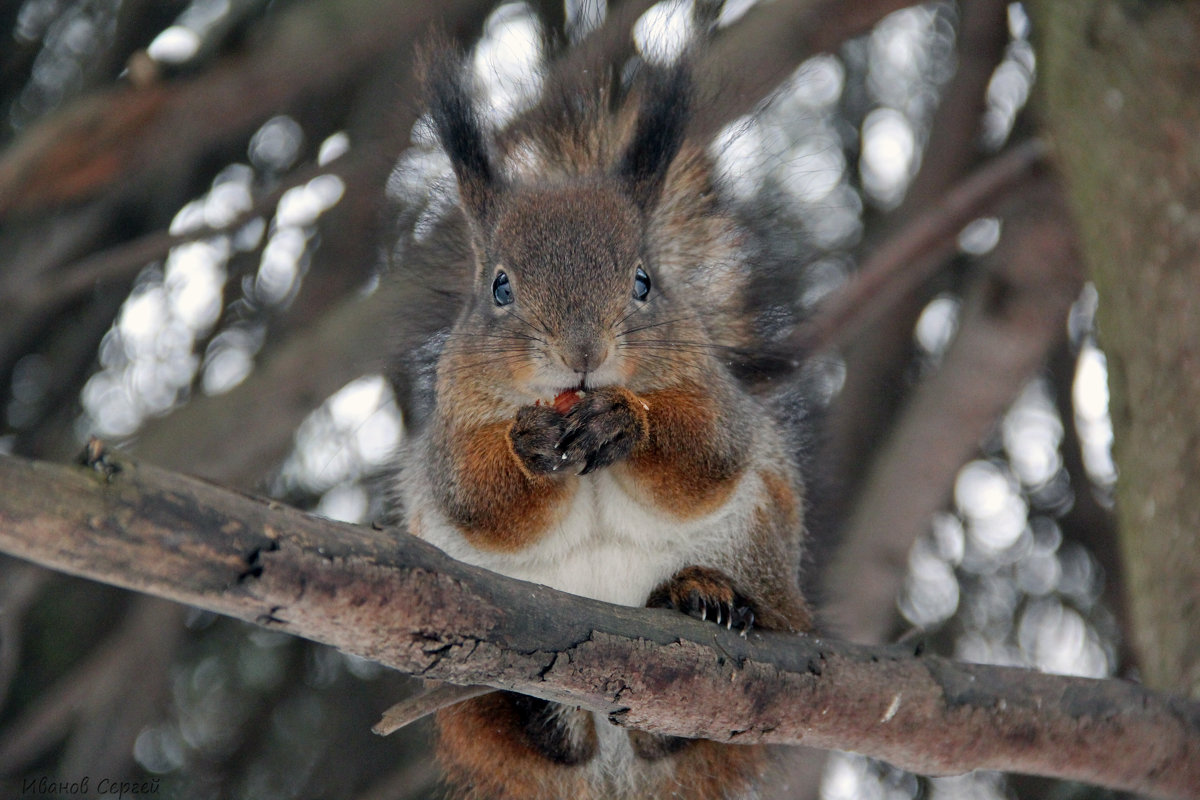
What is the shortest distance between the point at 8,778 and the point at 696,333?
209 cm

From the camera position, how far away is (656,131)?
1.88m

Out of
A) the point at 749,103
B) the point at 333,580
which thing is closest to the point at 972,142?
the point at 749,103

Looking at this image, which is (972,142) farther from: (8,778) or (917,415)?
(8,778)

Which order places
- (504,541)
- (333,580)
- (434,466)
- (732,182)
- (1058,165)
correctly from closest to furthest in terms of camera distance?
(333,580) < (504,541) < (434,466) < (732,182) < (1058,165)

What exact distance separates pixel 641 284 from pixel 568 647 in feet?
2.31

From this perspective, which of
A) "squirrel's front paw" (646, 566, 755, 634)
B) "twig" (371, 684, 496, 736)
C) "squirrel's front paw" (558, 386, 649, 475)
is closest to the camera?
"twig" (371, 684, 496, 736)

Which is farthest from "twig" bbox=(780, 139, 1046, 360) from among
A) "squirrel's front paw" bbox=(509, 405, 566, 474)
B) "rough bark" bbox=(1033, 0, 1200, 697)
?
"squirrel's front paw" bbox=(509, 405, 566, 474)

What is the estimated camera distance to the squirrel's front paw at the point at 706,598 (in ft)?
5.36

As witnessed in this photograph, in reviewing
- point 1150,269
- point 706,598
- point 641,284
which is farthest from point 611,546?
point 1150,269

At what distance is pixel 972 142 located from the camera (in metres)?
3.52

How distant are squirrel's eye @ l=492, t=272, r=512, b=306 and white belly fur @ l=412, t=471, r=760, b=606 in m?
0.31

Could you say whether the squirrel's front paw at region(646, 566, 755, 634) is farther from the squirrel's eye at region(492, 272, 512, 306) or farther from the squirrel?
the squirrel's eye at region(492, 272, 512, 306)

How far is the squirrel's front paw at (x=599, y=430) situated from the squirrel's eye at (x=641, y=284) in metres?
0.24

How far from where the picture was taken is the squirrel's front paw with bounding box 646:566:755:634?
1.63 m
